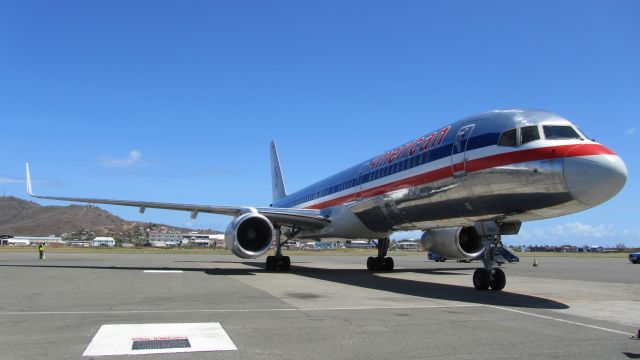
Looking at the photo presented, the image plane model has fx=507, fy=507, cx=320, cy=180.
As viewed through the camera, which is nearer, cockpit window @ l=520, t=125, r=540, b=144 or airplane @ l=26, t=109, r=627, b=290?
airplane @ l=26, t=109, r=627, b=290

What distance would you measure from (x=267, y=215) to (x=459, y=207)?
29.4 ft

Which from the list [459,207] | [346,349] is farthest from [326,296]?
[346,349]

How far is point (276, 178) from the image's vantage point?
119 feet

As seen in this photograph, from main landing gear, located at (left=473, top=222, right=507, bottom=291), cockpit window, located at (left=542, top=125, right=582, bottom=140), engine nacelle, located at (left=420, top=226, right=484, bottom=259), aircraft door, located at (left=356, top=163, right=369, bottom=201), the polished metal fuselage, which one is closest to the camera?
the polished metal fuselage

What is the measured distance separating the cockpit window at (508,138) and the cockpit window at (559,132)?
25.6 inches

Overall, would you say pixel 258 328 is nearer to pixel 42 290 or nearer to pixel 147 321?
pixel 147 321

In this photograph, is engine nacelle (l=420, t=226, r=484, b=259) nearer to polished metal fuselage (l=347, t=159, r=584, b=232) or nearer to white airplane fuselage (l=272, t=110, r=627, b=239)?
white airplane fuselage (l=272, t=110, r=627, b=239)

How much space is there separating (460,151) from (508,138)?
1470 mm

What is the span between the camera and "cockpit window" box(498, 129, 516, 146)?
37.0ft

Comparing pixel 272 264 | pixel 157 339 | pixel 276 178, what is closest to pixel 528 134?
pixel 157 339

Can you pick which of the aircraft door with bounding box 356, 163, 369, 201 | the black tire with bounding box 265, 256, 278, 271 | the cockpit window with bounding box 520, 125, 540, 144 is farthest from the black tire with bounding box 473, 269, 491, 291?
the black tire with bounding box 265, 256, 278, 271

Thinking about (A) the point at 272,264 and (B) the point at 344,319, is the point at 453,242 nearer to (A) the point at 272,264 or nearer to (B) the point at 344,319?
(A) the point at 272,264

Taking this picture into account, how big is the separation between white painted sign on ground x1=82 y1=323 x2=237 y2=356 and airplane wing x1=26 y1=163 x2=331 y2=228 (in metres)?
11.9

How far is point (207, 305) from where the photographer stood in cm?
974
